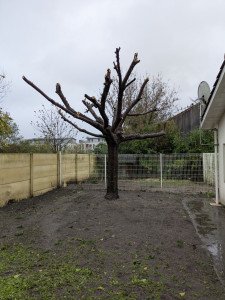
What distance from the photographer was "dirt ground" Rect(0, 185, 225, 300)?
2625 mm

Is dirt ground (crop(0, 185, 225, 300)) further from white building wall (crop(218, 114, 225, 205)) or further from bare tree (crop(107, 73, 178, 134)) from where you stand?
bare tree (crop(107, 73, 178, 134))

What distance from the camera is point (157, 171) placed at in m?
11.3

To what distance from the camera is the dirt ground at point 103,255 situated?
8.61 ft

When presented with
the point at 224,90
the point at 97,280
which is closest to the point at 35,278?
the point at 97,280

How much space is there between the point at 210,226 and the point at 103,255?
2571mm

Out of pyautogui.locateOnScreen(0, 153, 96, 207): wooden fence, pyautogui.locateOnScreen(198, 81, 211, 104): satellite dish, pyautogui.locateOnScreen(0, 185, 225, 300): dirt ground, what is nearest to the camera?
pyautogui.locateOnScreen(0, 185, 225, 300): dirt ground

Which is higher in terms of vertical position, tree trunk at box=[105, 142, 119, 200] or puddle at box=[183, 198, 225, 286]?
tree trunk at box=[105, 142, 119, 200]

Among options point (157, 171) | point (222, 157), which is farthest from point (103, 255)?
point (157, 171)

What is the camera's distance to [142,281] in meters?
2.78

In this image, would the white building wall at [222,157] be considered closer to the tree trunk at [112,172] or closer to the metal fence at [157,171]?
the tree trunk at [112,172]

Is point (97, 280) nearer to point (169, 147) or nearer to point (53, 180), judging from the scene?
point (53, 180)

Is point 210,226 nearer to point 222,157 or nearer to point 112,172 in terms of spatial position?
point 222,157

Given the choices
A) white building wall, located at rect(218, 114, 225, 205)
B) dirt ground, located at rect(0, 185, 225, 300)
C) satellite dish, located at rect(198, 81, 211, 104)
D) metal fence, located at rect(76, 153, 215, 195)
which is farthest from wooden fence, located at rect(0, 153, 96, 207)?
white building wall, located at rect(218, 114, 225, 205)

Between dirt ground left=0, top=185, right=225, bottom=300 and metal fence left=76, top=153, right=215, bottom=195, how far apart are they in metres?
4.93
